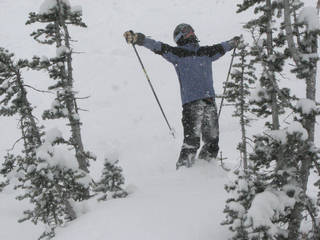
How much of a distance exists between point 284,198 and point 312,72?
5.50 ft

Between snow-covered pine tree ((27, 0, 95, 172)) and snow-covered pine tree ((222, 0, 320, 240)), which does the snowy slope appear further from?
snow-covered pine tree ((27, 0, 95, 172))

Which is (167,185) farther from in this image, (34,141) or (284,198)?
Result: (34,141)

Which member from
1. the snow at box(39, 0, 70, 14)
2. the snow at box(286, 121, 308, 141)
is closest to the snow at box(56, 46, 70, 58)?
the snow at box(39, 0, 70, 14)

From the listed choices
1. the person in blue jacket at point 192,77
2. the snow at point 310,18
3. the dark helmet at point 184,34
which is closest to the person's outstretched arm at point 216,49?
the person in blue jacket at point 192,77

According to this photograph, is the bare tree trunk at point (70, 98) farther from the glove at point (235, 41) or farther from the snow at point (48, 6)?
the glove at point (235, 41)

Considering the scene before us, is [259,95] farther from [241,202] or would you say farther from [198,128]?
[198,128]

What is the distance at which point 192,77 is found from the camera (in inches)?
303

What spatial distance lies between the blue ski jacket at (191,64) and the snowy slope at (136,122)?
5.62 ft

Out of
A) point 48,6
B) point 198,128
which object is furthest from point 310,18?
point 48,6

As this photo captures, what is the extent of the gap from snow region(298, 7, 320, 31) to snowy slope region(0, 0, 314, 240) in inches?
111

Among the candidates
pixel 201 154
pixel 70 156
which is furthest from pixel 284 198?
pixel 201 154

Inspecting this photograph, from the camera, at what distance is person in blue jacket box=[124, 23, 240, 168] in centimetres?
765

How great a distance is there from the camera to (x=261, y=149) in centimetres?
427

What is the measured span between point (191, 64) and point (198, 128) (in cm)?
145
